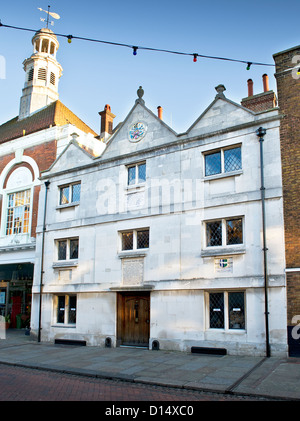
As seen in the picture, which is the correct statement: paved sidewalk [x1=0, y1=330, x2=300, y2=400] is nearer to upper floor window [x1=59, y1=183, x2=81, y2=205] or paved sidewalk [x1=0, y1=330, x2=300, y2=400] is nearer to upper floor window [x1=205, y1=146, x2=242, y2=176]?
upper floor window [x1=205, y1=146, x2=242, y2=176]

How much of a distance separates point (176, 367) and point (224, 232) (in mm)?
5299

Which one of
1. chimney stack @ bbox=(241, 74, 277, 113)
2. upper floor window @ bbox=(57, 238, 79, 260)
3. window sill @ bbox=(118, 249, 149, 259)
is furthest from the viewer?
upper floor window @ bbox=(57, 238, 79, 260)

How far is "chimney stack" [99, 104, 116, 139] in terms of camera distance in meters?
26.4

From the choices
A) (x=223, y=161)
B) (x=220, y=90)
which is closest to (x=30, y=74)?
(x=220, y=90)

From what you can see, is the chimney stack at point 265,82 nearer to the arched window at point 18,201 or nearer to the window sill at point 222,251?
the window sill at point 222,251

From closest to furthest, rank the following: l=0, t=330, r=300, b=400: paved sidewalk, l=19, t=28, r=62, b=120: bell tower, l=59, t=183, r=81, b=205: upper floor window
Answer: l=0, t=330, r=300, b=400: paved sidewalk < l=59, t=183, r=81, b=205: upper floor window < l=19, t=28, r=62, b=120: bell tower

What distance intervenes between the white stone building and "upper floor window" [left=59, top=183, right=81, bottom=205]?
0.34ft

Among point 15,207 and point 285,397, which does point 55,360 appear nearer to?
point 285,397

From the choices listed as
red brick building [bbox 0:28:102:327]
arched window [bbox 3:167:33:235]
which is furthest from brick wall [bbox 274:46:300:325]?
arched window [bbox 3:167:33:235]

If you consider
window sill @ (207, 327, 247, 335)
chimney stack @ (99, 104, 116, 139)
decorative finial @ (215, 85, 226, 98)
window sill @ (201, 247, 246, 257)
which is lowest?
window sill @ (207, 327, 247, 335)

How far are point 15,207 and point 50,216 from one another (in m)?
4.98

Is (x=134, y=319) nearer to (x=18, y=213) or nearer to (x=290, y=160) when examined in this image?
(x=290, y=160)
